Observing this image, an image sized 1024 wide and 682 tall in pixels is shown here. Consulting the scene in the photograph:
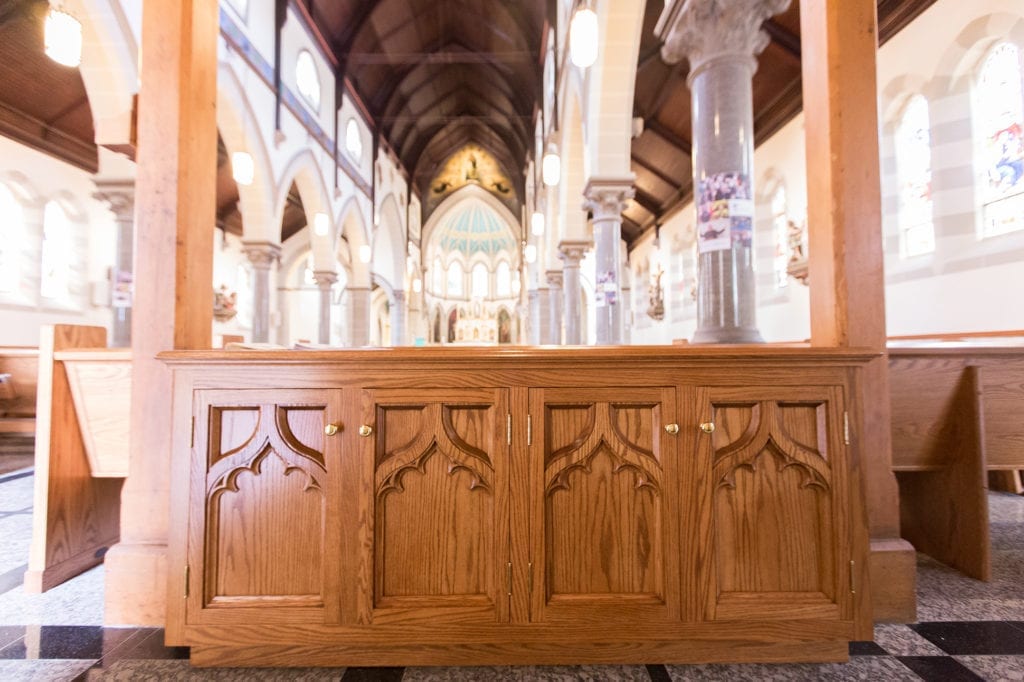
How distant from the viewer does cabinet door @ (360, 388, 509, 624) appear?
173 cm

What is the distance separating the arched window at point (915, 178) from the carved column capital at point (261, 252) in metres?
10.1

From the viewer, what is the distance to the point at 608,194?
22.3 ft

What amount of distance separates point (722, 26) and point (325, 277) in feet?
37.9

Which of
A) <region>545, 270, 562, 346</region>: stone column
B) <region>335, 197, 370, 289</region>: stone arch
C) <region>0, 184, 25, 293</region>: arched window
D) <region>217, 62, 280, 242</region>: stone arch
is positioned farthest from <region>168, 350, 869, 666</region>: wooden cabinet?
<region>335, 197, 370, 289</region>: stone arch

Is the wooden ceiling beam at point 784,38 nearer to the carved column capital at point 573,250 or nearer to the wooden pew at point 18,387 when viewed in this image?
the carved column capital at point 573,250

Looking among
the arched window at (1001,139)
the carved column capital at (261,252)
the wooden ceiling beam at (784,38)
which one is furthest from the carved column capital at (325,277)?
the arched window at (1001,139)

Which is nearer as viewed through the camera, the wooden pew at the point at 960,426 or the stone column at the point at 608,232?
the wooden pew at the point at 960,426

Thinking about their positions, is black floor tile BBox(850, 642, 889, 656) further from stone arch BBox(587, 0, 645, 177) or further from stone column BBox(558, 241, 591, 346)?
stone column BBox(558, 241, 591, 346)

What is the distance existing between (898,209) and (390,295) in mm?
16379

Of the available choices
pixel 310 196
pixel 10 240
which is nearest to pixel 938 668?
pixel 310 196

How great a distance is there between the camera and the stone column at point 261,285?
32.9 feet

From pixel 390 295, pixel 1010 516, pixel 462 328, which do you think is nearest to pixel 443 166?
pixel 390 295

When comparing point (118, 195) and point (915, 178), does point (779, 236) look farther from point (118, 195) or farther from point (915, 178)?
point (118, 195)

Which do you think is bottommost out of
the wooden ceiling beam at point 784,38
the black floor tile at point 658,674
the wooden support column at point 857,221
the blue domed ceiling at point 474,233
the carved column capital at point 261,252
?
the black floor tile at point 658,674
